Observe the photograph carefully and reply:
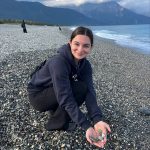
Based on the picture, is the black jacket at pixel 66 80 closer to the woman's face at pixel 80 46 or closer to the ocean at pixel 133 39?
the woman's face at pixel 80 46

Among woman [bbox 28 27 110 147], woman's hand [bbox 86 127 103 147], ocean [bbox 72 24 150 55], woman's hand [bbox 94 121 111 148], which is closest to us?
woman's hand [bbox 86 127 103 147]

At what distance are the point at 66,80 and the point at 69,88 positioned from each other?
14 cm

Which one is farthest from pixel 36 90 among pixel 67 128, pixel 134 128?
pixel 134 128

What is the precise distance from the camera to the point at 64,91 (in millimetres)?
5887

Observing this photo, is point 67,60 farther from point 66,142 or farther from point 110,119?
point 110,119

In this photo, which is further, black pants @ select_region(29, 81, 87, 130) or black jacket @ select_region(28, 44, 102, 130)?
black pants @ select_region(29, 81, 87, 130)

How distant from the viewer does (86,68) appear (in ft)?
21.6

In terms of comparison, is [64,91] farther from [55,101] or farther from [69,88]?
[55,101]

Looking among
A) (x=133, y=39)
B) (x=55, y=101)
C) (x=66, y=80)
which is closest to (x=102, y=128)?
(x=66, y=80)

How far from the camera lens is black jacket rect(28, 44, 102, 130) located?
5753mm

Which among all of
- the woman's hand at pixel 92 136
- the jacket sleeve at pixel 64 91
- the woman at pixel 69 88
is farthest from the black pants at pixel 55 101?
the woman's hand at pixel 92 136

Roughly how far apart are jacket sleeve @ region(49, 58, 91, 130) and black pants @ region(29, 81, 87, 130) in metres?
0.55

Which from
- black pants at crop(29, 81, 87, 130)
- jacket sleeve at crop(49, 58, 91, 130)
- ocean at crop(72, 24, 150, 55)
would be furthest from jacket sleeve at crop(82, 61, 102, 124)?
ocean at crop(72, 24, 150, 55)

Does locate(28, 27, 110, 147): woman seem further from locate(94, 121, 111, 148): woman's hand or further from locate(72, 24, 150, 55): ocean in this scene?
locate(72, 24, 150, 55): ocean
